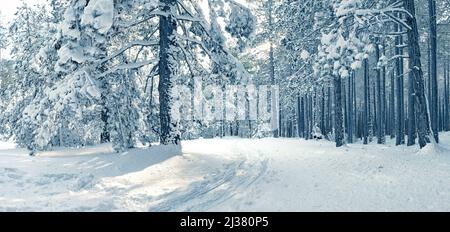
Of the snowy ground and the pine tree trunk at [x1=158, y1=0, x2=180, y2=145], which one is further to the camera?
the pine tree trunk at [x1=158, y1=0, x2=180, y2=145]

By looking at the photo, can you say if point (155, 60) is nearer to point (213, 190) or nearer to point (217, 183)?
point (217, 183)

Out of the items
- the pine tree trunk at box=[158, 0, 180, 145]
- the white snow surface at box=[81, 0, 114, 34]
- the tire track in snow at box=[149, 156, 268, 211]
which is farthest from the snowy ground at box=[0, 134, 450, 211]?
the white snow surface at box=[81, 0, 114, 34]

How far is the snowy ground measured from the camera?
7879 mm

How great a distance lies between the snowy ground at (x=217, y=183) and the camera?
7879mm

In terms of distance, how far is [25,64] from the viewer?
1964 centimetres

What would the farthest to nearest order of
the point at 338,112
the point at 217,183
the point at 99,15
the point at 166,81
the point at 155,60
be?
the point at 338,112 < the point at 155,60 < the point at 166,81 < the point at 99,15 < the point at 217,183

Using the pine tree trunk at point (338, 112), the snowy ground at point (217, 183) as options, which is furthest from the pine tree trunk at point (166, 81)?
the pine tree trunk at point (338, 112)

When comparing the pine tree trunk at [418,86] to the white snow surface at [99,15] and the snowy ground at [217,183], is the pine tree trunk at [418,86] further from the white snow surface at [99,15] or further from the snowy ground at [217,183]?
the white snow surface at [99,15]

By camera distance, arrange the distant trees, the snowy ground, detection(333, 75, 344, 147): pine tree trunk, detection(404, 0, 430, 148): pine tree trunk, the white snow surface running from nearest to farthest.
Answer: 1. the snowy ground
2. the white snow surface
3. the distant trees
4. detection(404, 0, 430, 148): pine tree trunk
5. detection(333, 75, 344, 147): pine tree trunk

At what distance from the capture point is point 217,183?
10117 millimetres

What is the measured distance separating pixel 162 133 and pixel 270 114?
2980 cm

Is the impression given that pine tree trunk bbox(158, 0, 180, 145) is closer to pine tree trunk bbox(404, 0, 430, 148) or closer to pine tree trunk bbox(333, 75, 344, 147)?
pine tree trunk bbox(404, 0, 430, 148)

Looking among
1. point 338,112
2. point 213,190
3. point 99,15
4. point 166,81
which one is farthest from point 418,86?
point 99,15

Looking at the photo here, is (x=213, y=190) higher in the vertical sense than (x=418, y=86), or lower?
lower
